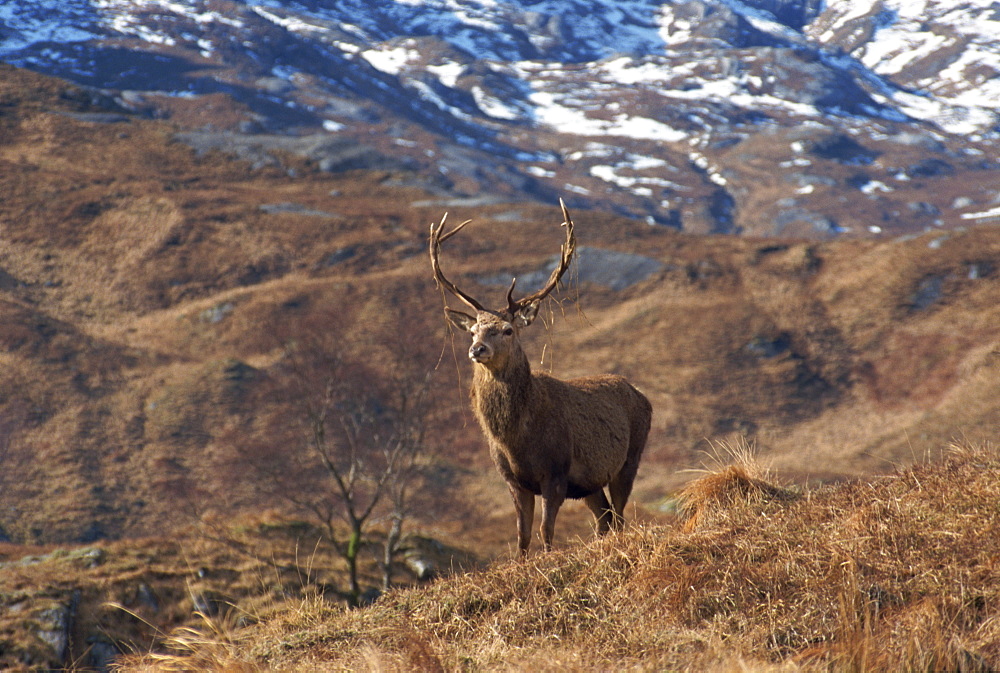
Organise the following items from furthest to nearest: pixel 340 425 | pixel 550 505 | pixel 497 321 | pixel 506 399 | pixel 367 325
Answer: pixel 367 325
pixel 340 425
pixel 506 399
pixel 497 321
pixel 550 505

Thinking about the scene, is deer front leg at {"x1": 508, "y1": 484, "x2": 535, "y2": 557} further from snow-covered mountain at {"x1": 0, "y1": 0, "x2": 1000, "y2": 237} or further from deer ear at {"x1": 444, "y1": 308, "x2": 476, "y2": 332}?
snow-covered mountain at {"x1": 0, "y1": 0, "x2": 1000, "y2": 237}

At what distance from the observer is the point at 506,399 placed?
32.6 feet

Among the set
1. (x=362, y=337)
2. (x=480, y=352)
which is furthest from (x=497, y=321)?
(x=362, y=337)

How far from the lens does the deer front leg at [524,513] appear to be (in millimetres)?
9664

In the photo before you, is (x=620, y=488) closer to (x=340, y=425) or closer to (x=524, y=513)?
(x=524, y=513)

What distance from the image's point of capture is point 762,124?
7751 inches

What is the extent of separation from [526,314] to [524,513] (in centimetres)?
237

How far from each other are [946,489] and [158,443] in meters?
34.6

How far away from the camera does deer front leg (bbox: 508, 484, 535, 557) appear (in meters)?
9.66

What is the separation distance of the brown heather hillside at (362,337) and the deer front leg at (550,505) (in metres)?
14.0

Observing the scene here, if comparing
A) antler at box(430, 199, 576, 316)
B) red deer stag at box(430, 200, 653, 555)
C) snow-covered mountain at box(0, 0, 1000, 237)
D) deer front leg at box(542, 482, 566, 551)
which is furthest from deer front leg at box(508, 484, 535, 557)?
snow-covered mountain at box(0, 0, 1000, 237)

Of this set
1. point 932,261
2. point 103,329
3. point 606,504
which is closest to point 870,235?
point 932,261

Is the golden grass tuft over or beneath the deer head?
beneath

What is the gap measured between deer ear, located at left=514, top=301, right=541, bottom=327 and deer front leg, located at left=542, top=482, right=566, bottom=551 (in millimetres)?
1976
